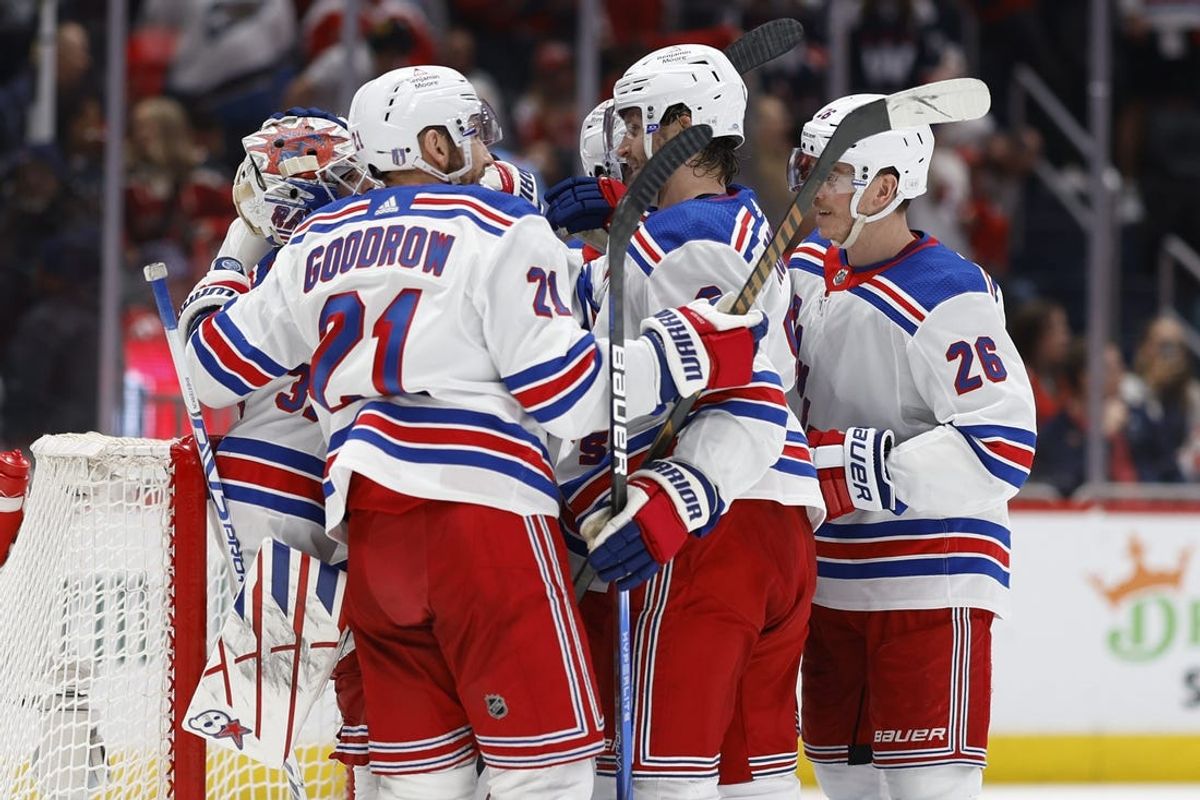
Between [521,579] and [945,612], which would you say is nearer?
[521,579]

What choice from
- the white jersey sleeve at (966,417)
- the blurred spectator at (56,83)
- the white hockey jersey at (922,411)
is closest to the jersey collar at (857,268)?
the white hockey jersey at (922,411)

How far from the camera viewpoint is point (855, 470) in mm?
2465

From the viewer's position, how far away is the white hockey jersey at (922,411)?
2.46 meters

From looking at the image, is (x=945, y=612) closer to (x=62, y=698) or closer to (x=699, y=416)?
(x=699, y=416)

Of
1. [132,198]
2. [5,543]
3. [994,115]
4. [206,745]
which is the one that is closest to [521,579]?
[206,745]

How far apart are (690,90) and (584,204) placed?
27 centimetres

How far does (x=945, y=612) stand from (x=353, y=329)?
99cm

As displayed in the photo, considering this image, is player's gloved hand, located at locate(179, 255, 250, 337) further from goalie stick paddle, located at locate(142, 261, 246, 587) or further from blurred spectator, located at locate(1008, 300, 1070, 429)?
blurred spectator, located at locate(1008, 300, 1070, 429)

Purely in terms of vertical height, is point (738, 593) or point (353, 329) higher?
point (353, 329)

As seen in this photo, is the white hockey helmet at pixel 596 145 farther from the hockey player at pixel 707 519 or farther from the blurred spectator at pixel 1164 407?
the blurred spectator at pixel 1164 407

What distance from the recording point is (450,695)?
213 centimetres

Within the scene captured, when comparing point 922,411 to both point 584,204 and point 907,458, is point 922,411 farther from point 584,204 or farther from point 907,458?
point 584,204

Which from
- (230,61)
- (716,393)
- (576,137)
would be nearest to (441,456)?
(716,393)

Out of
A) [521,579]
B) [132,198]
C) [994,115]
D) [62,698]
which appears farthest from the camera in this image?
[994,115]
